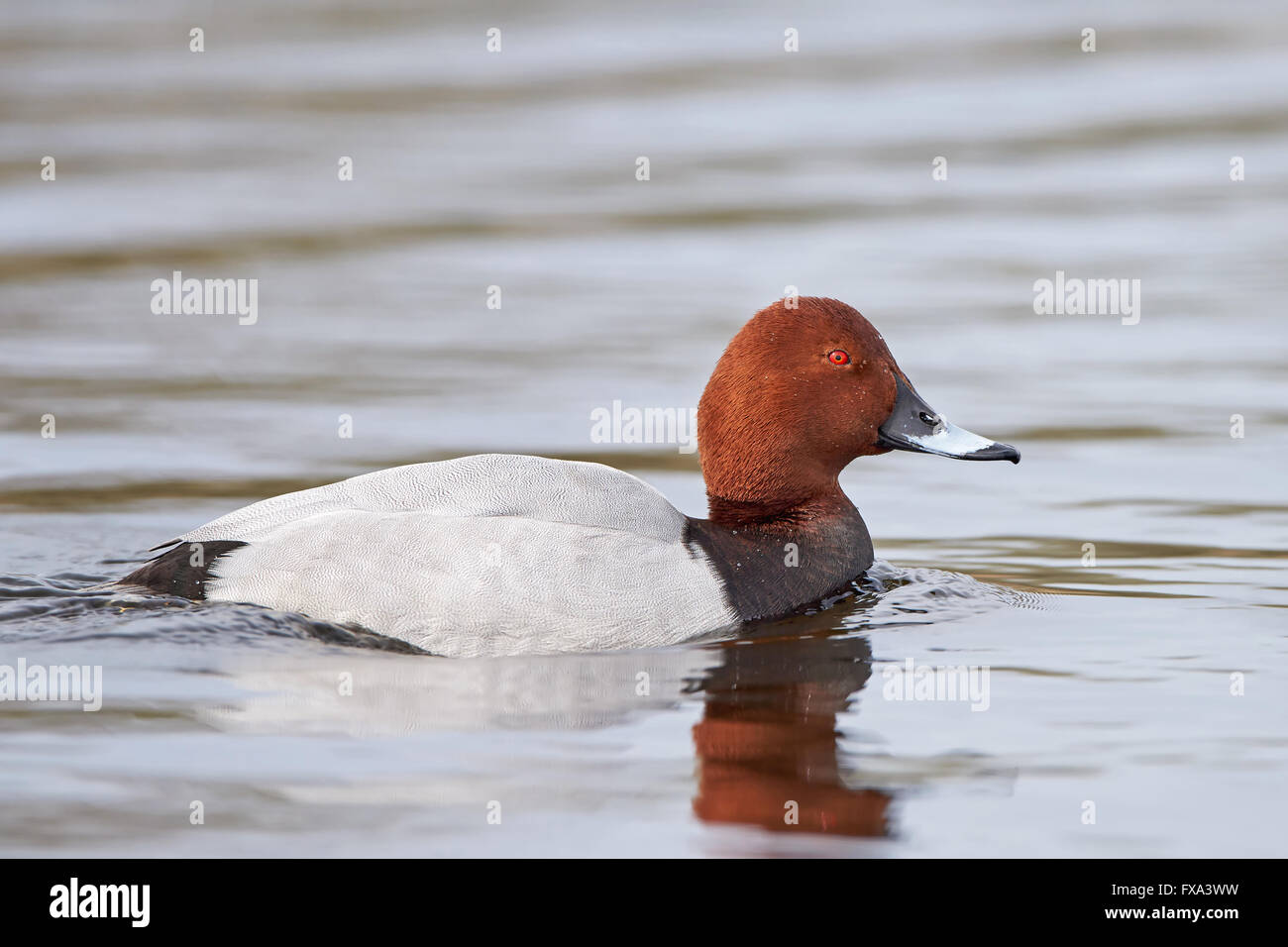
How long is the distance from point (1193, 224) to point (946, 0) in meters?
9.37

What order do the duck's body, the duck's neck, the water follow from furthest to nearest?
the duck's neck, the duck's body, the water

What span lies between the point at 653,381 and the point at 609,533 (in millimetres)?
4191

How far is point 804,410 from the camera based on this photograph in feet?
23.6

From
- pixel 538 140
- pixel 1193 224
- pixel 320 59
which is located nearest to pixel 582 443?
pixel 1193 224

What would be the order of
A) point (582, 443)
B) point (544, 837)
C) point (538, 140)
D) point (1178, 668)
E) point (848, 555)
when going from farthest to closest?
1. point (538, 140)
2. point (582, 443)
3. point (848, 555)
4. point (1178, 668)
5. point (544, 837)

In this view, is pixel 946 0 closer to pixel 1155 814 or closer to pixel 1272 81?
pixel 1272 81

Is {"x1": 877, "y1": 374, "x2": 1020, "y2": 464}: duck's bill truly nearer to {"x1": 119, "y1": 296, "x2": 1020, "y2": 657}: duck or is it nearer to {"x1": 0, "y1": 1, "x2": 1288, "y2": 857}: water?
{"x1": 119, "y1": 296, "x2": 1020, "y2": 657}: duck

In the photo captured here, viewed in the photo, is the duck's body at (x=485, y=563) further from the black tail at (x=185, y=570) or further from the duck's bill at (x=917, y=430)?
the duck's bill at (x=917, y=430)

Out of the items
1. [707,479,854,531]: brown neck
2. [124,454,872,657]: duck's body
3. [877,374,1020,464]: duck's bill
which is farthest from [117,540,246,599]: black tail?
[877,374,1020,464]: duck's bill

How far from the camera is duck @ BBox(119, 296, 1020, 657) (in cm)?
652

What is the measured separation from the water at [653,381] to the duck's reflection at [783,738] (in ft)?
0.07

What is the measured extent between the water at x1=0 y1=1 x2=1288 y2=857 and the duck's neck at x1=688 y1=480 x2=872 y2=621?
13cm

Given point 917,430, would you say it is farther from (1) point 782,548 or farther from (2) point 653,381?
(2) point 653,381

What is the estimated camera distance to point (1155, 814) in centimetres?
Answer: 511
